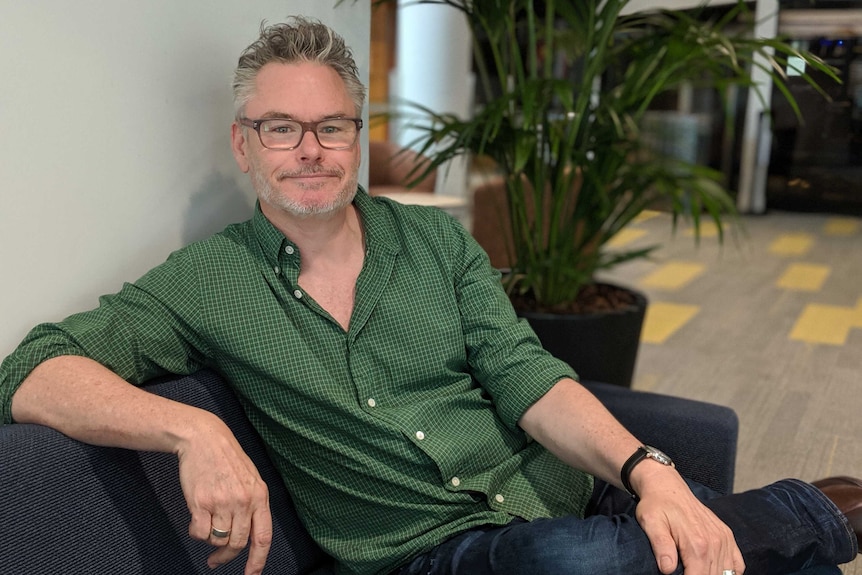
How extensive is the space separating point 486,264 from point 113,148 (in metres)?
0.71

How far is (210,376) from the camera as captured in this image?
1479 millimetres

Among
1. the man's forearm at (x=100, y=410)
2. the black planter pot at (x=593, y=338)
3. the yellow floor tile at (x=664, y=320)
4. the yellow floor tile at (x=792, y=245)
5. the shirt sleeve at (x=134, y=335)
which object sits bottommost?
the yellow floor tile at (x=664, y=320)

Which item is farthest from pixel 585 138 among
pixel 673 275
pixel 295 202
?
pixel 673 275

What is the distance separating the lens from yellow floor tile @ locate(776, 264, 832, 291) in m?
4.98

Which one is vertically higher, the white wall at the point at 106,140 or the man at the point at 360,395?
the white wall at the point at 106,140

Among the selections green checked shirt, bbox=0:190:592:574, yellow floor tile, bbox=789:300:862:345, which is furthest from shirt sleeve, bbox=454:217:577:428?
yellow floor tile, bbox=789:300:862:345

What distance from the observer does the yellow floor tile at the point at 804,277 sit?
16.3ft

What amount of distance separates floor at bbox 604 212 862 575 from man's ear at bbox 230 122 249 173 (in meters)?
1.41

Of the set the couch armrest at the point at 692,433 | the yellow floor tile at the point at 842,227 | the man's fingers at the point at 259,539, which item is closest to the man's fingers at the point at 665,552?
the couch armrest at the point at 692,433

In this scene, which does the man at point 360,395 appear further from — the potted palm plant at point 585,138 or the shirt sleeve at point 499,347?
the potted palm plant at point 585,138

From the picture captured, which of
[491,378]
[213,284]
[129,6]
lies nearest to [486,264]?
[491,378]

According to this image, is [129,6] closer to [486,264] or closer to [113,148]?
[113,148]

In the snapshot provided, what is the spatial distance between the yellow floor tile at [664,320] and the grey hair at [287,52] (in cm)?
278

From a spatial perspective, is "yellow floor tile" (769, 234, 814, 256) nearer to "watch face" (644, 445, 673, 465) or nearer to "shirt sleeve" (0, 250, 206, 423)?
"watch face" (644, 445, 673, 465)
